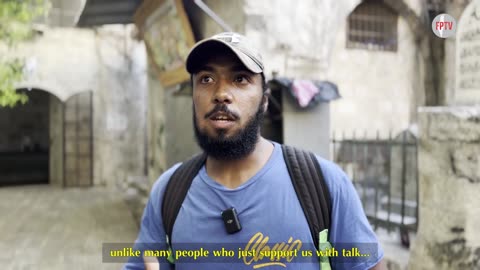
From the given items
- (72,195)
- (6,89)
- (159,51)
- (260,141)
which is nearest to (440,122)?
(260,141)

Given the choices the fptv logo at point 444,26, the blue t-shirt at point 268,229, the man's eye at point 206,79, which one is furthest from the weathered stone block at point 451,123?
the man's eye at point 206,79

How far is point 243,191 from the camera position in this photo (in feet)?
4.63

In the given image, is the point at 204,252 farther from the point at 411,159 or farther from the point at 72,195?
the point at 72,195

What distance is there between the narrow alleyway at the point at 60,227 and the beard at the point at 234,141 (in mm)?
4236

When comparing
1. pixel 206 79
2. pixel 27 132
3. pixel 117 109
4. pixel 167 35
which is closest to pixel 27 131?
pixel 27 132

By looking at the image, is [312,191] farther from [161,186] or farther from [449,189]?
[449,189]

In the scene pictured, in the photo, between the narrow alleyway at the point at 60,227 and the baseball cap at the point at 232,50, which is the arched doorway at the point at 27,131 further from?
the baseball cap at the point at 232,50

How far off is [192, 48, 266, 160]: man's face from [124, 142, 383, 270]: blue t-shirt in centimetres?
12

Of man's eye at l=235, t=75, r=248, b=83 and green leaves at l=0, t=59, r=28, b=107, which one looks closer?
man's eye at l=235, t=75, r=248, b=83

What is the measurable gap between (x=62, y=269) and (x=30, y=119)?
43.4 ft

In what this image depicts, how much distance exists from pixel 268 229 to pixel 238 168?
24cm

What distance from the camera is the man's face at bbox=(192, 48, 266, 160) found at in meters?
1.41

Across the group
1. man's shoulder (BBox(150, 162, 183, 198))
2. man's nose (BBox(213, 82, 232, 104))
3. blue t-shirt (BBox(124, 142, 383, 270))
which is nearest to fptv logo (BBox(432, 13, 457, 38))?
blue t-shirt (BBox(124, 142, 383, 270))

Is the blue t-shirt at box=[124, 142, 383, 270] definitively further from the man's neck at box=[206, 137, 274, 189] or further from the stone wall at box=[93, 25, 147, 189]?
the stone wall at box=[93, 25, 147, 189]
